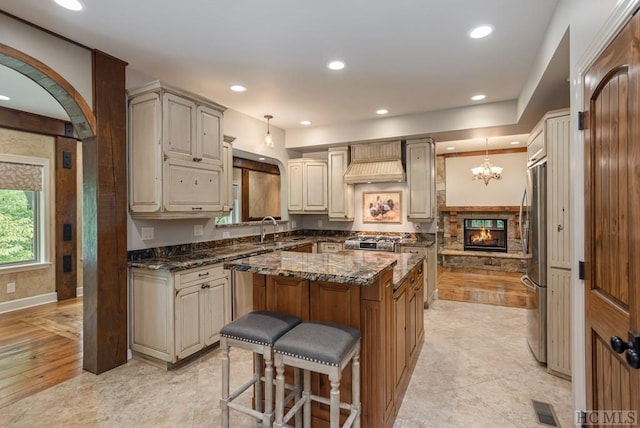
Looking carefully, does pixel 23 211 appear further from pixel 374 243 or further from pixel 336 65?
pixel 374 243

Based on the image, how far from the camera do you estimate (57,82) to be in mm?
2471

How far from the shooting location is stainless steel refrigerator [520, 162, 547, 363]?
2744mm

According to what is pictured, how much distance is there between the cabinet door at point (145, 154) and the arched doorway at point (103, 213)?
0.35 ft

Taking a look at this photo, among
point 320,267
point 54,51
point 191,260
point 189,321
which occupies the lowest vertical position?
point 189,321

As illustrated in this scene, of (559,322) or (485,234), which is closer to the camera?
(559,322)

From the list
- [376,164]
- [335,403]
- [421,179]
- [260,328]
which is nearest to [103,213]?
[260,328]

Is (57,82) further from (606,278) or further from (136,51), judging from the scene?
(606,278)

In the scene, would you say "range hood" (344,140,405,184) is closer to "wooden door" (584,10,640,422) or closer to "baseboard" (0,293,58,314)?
"wooden door" (584,10,640,422)

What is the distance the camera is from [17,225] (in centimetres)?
460

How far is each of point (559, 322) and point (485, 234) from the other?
542 cm

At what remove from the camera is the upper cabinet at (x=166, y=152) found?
286 cm

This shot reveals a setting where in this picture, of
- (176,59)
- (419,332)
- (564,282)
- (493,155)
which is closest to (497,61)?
(564,282)

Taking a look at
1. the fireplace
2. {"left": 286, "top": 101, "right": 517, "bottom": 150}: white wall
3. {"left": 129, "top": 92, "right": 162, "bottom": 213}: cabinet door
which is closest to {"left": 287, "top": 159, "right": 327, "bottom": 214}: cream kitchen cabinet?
{"left": 286, "top": 101, "right": 517, "bottom": 150}: white wall

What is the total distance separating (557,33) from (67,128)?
6.13 m
